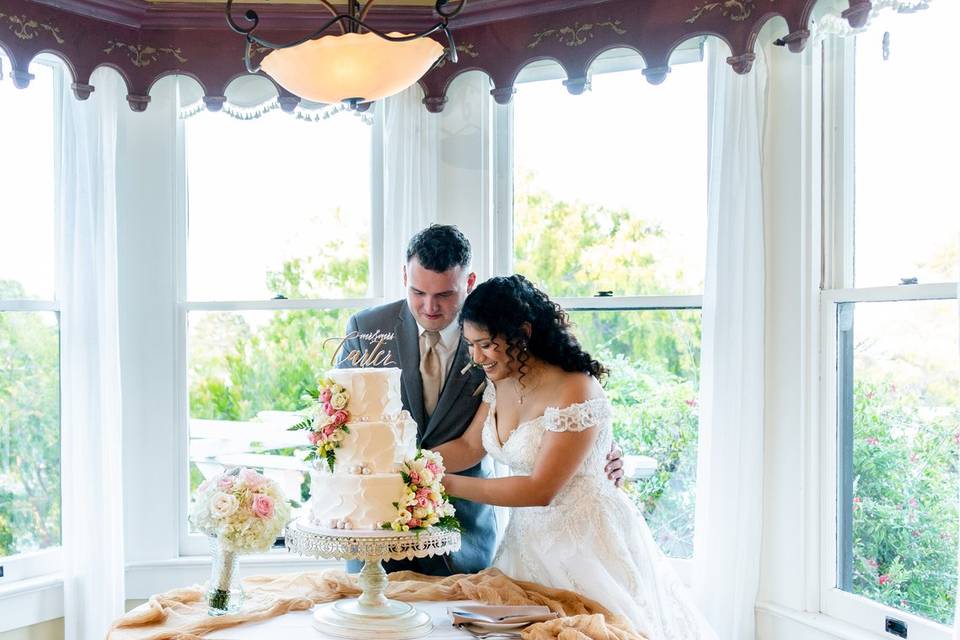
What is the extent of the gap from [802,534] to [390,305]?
1.49m

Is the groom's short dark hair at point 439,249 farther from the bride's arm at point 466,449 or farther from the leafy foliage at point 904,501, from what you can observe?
the leafy foliage at point 904,501

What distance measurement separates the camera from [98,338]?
330 cm

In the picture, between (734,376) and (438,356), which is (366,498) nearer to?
(438,356)

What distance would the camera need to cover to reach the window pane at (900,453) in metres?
2.50

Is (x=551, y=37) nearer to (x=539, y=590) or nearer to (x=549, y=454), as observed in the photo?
(x=549, y=454)

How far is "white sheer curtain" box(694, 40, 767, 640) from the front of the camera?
9.67 feet

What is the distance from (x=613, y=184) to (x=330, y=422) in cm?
168

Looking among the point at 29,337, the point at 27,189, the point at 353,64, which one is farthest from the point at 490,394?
the point at 27,189

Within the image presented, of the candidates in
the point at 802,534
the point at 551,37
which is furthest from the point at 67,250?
the point at 802,534

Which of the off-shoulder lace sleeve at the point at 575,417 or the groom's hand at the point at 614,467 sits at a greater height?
the off-shoulder lace sleeve at the point at 575,417

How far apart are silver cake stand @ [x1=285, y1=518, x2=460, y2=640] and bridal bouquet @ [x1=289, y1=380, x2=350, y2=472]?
0.60 feet

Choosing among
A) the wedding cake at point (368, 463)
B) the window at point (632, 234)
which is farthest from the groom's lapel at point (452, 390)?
the window at point (632, 234)

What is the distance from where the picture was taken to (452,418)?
2818mm

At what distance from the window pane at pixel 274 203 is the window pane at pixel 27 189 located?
→ 0.51 meters
